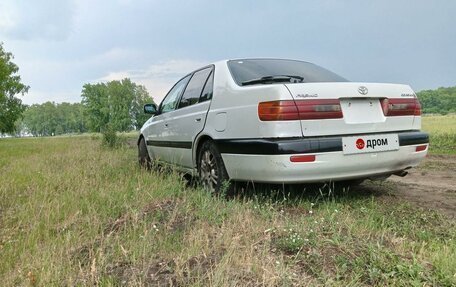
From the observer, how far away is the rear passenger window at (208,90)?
4543mm

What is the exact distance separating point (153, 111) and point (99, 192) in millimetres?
2479

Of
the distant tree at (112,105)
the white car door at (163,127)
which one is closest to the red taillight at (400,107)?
the white car door at (163,127)

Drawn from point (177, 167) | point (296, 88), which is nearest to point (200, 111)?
point (177, 167)

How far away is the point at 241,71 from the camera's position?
4234 mm

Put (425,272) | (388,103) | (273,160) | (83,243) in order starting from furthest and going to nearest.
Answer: (388,103), (273,160), (83,243), (425,272)

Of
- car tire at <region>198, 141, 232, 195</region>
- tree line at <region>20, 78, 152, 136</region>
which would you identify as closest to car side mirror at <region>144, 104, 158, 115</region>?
car tire at <region>198, 141, 232, 195</region>

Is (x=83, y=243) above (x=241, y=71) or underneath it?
underneath

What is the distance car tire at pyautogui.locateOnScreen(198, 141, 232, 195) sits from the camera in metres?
4.10

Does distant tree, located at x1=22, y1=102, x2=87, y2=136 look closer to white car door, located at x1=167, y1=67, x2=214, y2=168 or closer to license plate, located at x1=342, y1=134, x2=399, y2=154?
white car door, located at x1=167, y1=67, x2=214, y2=168

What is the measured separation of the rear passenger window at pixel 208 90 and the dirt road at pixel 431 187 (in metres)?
2.45

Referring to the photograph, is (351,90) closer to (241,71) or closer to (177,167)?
(241,71)

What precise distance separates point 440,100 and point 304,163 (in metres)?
43.8

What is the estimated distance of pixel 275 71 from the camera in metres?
4.17

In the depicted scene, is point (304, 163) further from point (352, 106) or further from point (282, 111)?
point (352, 106)
